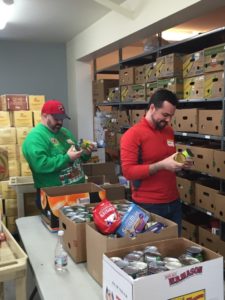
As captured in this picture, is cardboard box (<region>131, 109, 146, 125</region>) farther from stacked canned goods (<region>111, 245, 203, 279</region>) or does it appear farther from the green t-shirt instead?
stacked canned goods (<region>111, 245, 203, 279</region>)

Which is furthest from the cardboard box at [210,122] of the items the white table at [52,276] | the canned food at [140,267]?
the canned food at [140,267]

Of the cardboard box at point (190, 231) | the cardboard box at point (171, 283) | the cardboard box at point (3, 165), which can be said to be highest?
the cardboard box at point (3, 165)

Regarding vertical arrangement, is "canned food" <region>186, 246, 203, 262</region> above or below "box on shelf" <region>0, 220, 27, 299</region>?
above

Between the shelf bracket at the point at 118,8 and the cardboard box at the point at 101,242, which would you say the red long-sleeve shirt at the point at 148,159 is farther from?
the shelf bracket at the point at 118,8

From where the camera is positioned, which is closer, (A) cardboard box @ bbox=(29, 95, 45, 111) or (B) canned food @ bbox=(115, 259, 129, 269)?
(B) canned food @ bbox=(115, 259, 129, 269)

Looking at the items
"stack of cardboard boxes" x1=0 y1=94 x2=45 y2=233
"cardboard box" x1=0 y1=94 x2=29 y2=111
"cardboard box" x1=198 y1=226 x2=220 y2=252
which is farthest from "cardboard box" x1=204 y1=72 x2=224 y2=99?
"cardboard box" x1=0 y1=94 x2=29 y2=111

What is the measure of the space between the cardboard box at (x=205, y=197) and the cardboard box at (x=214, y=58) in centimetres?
105

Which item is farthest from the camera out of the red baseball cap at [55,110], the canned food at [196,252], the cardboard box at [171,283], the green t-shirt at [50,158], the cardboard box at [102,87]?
the cardboard box at [102,87]

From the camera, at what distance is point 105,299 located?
1.24m

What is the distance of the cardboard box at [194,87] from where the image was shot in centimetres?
306

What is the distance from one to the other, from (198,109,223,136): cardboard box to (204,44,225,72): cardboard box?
36 centimetres

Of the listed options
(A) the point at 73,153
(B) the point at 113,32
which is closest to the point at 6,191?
(A) the point at 73,153

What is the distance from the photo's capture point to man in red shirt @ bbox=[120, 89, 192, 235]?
2.15 m

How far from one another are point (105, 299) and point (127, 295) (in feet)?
0.69
